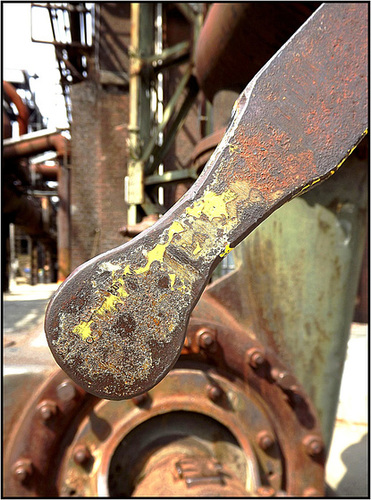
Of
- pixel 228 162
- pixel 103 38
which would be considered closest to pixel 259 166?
pixel 228 162

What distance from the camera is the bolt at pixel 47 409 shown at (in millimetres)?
1107

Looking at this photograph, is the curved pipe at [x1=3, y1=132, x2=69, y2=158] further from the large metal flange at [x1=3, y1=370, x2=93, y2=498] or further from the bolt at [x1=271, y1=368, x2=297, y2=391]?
the bolt at [x1=271, y1=368, x2=297, y2=391]

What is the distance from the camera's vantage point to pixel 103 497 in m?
1.07

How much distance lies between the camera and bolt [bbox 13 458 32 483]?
1082 millimetres

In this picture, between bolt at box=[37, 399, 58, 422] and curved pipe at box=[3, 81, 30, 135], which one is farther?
curved pipe at box=[3, 81, 30, 135]

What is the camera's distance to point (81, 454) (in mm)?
1111

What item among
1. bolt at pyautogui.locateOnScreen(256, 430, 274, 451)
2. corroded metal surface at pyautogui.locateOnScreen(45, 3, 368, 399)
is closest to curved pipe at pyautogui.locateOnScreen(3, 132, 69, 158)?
bolt at pyautogui.locateOnScreen(256, 430, 274, 451)

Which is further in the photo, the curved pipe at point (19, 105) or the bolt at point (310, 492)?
the curved pipe at point (19, 105)

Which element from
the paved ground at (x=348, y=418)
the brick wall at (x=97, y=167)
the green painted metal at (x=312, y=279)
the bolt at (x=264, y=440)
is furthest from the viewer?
the brick wall at (x=97, y=167)

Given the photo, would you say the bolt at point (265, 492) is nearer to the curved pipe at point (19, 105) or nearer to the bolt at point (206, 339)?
the bolt at point (206, 339)

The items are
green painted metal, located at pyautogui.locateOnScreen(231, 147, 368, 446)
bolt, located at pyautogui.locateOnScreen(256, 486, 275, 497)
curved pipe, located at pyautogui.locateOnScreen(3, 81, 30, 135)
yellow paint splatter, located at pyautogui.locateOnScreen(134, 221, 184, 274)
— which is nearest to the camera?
yellow paint splatter, located at pyautogui.locateOnScreen(134, 221, 184, 274)

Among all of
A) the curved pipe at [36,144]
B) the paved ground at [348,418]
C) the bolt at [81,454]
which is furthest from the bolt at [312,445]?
the curved pipe at [36,144]

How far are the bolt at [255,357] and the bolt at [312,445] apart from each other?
301mm

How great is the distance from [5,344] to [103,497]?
733 mm
